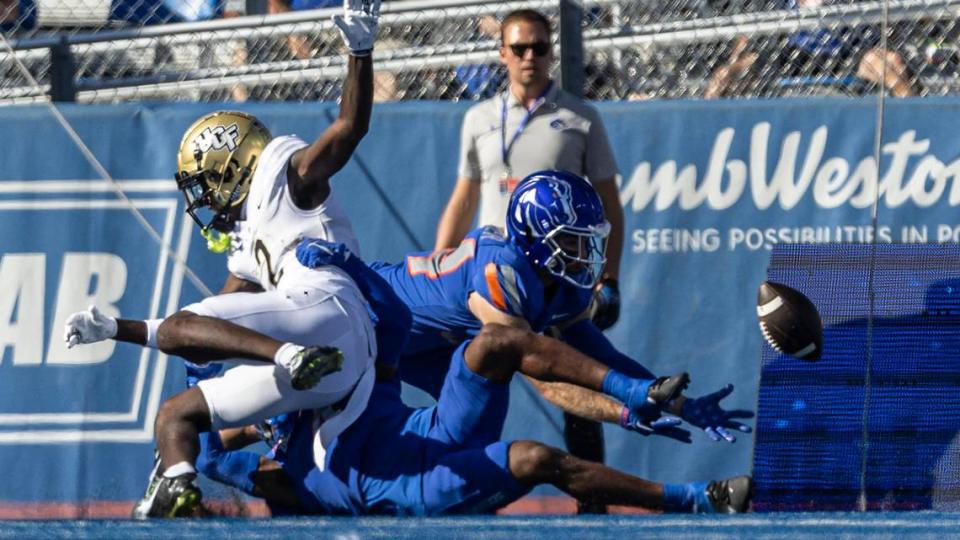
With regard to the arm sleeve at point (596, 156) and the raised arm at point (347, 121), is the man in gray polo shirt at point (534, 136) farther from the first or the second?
the raised arm at point (347, 121)

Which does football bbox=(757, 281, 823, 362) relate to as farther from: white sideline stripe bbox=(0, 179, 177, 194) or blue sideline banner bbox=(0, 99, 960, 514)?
white sideline stripe bbox=(0, 179, 177, 194)

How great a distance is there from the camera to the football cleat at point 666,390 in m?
5.12

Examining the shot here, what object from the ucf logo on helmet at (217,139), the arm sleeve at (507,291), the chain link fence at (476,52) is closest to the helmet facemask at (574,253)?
the arm sleeve at (507,291)

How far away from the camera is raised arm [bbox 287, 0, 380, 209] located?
5766mm

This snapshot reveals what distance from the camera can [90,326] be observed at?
19.1 feet

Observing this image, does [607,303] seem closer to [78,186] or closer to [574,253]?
[574,253]

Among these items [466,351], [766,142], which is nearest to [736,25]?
[766,142]

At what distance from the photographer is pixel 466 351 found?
552 cm

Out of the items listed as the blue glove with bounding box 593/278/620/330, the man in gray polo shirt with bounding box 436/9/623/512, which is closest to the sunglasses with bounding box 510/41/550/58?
the man in gray polo shirt with bounding box 436/9/623/512

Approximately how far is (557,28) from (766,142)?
105 centimetres

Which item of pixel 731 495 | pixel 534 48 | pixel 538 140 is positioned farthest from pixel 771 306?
pixel 534 48

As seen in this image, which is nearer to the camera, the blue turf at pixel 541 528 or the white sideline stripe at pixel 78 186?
the blue turf at pixel 541 528

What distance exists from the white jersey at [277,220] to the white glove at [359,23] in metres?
0.59

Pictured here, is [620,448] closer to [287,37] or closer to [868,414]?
[868,414]
